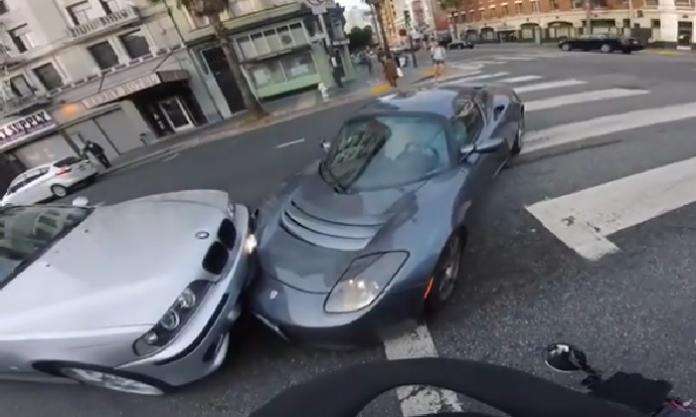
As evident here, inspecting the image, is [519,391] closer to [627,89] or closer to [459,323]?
[459,323]

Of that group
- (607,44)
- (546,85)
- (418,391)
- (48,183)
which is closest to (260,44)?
(48,183)

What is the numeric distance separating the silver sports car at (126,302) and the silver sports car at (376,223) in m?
0.33

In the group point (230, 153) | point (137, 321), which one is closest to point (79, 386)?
point (137, 321)

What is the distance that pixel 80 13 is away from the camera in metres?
22.1

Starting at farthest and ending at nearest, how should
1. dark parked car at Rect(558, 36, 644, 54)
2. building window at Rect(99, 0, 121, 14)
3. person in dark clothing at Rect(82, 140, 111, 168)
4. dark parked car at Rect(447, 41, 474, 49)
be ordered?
1. dark parked car at Rect(447, 41, 474, 49)
2. dark parked car at Rect(558, 36, 644, 54)
3. building window at Rect(99, 0, 121, 14)
4. person in dark clothing at Rect(82, 140, 111, 168)

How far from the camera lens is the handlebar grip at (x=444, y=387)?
48.7 inches

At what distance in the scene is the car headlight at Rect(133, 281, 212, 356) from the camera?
2.44m

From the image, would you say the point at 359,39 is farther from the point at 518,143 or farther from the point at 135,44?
the point at 518,143

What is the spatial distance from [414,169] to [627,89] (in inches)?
321

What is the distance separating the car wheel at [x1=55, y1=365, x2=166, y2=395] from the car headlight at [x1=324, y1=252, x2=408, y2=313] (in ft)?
4.33

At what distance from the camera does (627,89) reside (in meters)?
8.79

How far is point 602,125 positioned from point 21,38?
28661 millimetres

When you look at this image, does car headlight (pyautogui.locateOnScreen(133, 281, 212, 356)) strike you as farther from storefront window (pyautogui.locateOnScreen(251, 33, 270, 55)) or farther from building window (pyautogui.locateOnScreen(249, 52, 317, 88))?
building window (pyautogui.locateOnScreen(249, 52, 317, 88))

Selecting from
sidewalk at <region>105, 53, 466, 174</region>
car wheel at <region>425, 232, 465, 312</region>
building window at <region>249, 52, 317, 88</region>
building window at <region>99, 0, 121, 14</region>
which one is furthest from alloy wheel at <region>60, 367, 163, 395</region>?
building window at <region>99, 0, 121, 14</region>
